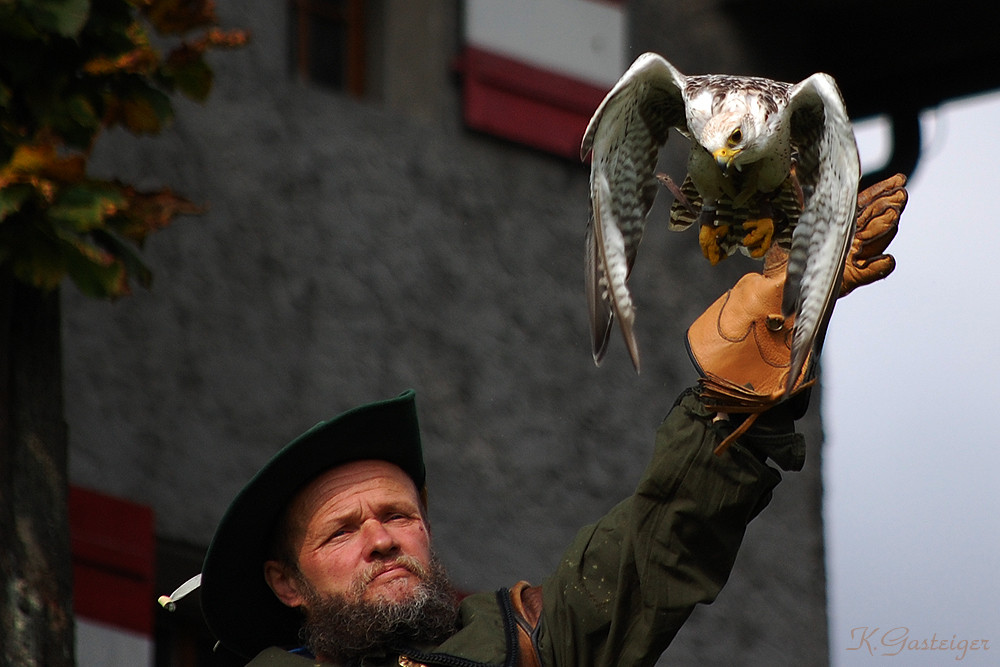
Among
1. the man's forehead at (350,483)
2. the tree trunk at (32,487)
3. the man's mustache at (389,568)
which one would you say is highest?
the man's forehead at (350,483)

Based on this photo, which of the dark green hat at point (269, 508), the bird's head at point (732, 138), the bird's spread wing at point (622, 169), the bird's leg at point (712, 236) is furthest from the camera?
the dark green hat at point (269, 508)

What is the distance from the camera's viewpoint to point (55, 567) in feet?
15.0

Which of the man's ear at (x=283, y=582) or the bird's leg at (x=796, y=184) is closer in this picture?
the bird's leg at (x=796, y=184)

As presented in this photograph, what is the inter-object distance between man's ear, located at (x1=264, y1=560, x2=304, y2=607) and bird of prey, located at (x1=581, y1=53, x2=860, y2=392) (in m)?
0.88

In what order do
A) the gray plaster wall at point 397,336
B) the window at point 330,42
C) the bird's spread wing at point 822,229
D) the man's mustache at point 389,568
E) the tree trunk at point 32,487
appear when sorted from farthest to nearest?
the window at point 330,42, the gray plaster wall at point 397,336, the tree trunk at point 32,487, the man's mustache at point 389,568, the bird's spread wing at point 822,229

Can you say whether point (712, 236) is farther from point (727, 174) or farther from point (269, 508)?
point (269, 508)

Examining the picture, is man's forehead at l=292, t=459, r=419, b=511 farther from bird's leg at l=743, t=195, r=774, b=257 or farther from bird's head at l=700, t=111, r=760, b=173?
bird's head at l=700, t=111, r=760, b=173

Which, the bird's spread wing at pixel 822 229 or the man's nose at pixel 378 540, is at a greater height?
the bird's spread wing at pixel 822 229

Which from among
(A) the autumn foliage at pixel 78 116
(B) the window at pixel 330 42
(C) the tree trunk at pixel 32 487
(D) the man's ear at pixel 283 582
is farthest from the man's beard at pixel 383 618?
(B) the window at pixel 330 42

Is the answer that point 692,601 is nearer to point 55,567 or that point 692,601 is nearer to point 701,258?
point 55,567

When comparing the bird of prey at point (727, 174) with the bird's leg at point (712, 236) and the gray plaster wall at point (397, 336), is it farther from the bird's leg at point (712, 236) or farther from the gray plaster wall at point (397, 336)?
the gray plaster wall at point (397, 336)

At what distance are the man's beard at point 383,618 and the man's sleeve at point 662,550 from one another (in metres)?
0.27

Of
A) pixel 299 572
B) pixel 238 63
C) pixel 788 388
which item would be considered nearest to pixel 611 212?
pixel 788 388

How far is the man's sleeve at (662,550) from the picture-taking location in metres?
3.41
